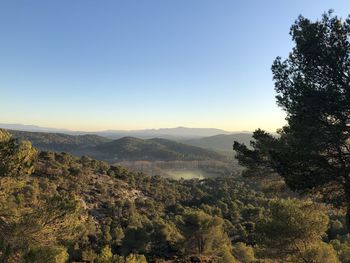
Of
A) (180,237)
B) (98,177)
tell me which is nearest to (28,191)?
(180,237)

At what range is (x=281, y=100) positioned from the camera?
13.8 meters

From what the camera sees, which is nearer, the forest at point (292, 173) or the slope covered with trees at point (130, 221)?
the forest at point (292, 173)

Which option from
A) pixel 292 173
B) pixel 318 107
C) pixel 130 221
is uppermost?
pixel 318 107

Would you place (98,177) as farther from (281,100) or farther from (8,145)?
(281,100)

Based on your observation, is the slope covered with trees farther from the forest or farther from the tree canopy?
the tree canopy

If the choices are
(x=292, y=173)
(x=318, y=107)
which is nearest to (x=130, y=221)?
(x=292, y=173)

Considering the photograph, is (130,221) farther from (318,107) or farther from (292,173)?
(318,107)

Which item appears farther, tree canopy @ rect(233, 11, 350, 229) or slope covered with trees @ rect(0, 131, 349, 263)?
slope covered with trees @ rect(0, 131, 349, 263)

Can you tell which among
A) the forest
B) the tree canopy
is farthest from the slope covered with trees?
the tree canopy

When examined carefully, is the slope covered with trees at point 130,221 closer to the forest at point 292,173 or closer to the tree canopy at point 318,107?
the forest at point 292,173

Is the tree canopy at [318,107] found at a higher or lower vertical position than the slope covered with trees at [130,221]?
higher

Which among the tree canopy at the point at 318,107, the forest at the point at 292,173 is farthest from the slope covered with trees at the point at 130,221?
the tree canopy at the point at 318,107

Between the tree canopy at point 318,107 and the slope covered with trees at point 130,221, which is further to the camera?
the slope covered with trees at point 130,221

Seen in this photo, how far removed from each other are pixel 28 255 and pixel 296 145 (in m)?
12.4
